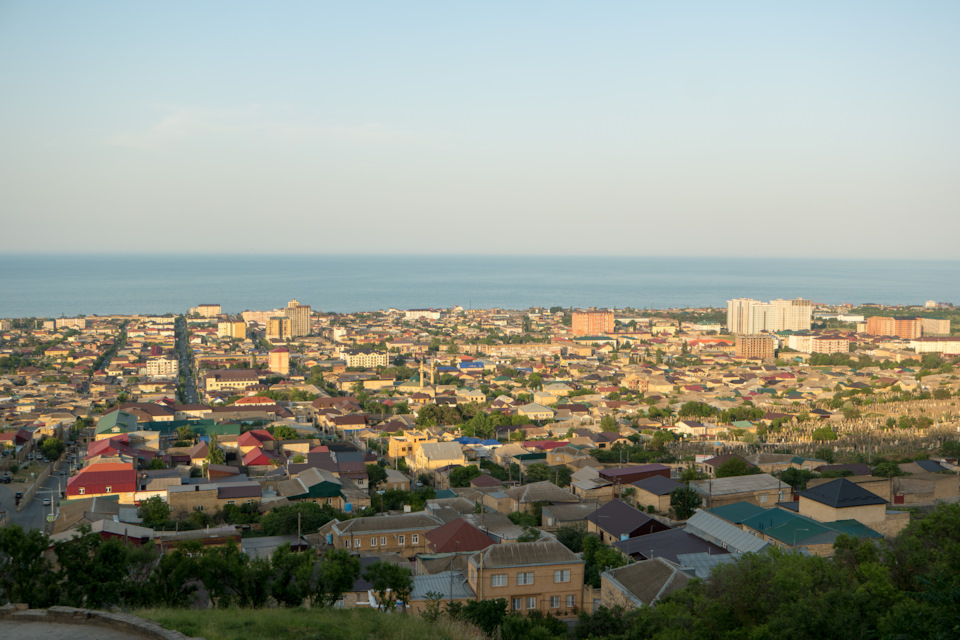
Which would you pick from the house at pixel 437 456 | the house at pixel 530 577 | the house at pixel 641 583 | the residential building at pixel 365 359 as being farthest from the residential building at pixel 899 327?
the house at pixel 530 577

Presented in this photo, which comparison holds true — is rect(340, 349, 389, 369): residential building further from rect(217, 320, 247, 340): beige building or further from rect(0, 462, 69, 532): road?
rect(0, 462, 69, 532): road

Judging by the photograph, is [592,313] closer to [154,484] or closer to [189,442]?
[189,442]

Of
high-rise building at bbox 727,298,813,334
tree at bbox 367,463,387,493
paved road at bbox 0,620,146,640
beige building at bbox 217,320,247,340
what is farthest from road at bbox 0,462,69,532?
high-rise building at bbox 727,298,813,334

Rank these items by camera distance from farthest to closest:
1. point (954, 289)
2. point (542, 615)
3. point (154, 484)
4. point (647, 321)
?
1. point (954, 289)
2. point (647, 321)
3. point (154, 484)
4. point (542, 615)

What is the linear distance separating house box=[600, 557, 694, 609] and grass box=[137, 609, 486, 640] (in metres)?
2.16

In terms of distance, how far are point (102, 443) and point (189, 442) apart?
188cm

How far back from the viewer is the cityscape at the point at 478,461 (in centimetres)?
772

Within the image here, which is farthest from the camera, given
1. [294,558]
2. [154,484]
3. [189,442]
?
[189,442]

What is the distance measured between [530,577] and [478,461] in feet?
26.2

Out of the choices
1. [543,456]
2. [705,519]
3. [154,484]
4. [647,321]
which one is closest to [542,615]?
[705,519]

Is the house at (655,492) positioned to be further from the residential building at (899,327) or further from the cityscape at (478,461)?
the residential building at (899,327)

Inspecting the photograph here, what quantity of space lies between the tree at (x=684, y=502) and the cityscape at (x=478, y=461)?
0.11 feet

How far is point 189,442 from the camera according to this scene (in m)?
16.8

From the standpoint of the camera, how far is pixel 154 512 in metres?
10.8
